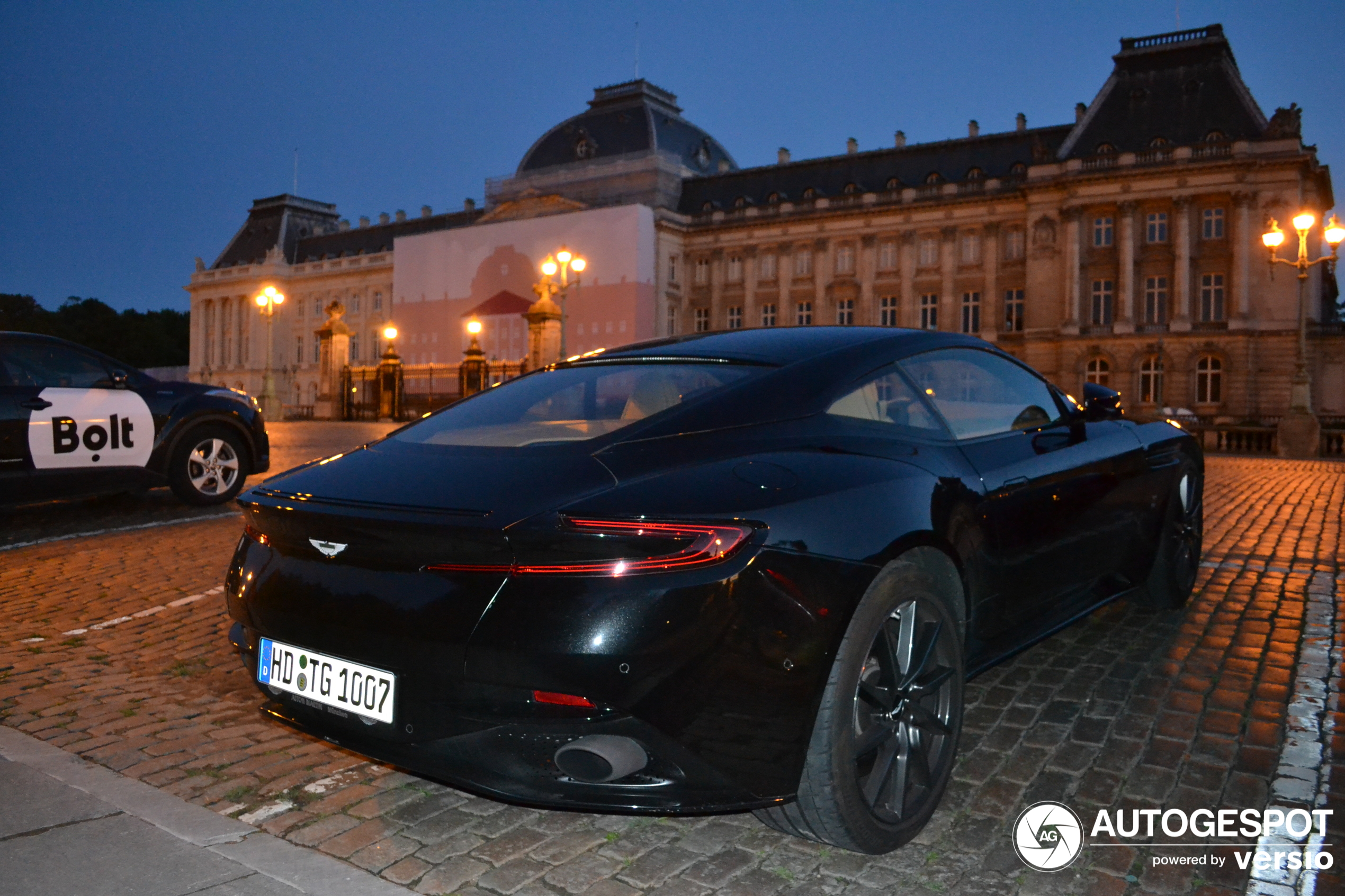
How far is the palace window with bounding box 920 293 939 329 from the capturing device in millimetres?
60531

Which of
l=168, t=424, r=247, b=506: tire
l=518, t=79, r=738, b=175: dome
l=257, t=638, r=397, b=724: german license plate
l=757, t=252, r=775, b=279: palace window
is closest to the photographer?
l=257, t=638, r=397, b=724: german license plate

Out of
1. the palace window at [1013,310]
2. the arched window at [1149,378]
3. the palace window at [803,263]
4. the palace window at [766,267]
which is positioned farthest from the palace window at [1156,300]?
the palace window at [766,267]

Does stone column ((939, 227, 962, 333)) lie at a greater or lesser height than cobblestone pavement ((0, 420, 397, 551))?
greater

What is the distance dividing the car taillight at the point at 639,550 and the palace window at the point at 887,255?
61933mm

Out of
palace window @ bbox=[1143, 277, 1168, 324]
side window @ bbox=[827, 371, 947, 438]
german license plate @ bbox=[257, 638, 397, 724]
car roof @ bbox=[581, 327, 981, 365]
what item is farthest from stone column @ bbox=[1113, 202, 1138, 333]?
german license plate @ bbox=[257, 638, 397, 724]

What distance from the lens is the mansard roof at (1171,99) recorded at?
49.5m

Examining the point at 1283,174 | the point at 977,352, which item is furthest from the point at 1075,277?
the point at 977,352

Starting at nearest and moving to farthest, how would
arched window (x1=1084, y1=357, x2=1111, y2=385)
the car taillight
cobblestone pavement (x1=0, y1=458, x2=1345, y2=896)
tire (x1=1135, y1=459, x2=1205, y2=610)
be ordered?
the car taillight
cobblestone pavement (x1=0, y1=458, x2=1345, y2=896)
tire (x1=1135, y1=459, x2=1205, y2=610)
arched window (x1=1084, y1=357, x2=1111, y2=385)

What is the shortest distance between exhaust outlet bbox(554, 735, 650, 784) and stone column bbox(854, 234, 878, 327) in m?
61.4

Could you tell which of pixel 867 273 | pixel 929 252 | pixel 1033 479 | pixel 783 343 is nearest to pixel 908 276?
pixel 929 252

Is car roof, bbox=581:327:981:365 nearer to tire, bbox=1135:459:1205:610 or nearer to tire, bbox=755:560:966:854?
tire, bbox=755:560:966:854

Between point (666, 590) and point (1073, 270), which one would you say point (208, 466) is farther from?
point (1073, 270)

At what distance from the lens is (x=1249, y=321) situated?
4753 centimetres

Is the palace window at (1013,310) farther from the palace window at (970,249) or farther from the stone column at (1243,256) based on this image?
the stone column at (1243,256)
